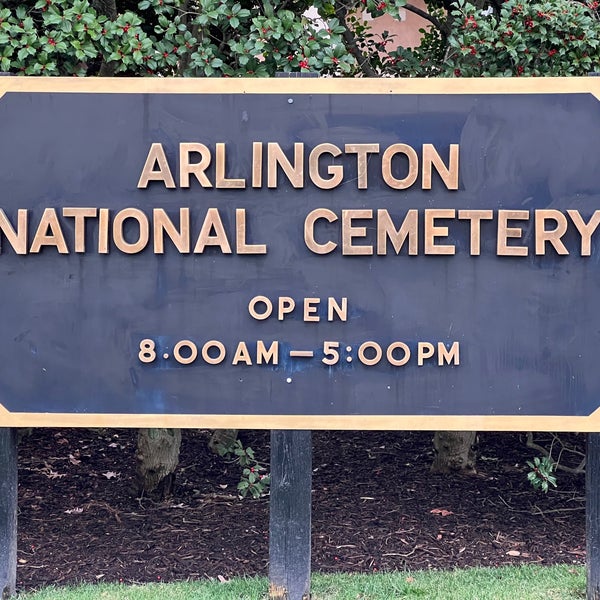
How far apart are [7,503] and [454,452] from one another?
320 centimetres

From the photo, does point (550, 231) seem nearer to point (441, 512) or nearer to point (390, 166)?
point (390, 166)

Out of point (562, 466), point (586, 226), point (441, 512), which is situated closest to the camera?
point (586, 226)

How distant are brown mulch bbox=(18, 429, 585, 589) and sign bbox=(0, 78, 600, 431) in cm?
133

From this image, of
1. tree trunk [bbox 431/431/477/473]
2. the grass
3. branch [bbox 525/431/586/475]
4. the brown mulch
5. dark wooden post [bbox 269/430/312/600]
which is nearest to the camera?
dark wooden post [bbox 269/430/312/600]

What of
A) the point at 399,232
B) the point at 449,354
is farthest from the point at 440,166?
the point at 449,354

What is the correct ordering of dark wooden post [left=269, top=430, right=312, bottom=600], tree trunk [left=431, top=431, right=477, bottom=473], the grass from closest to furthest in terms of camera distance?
dark wooden post [left=269, top=430, right=312, bottom=600], the grass, tree trunk [left=431, top=431, right=477, bottom=473]

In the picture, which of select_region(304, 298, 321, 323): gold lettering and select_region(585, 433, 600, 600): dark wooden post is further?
select_region(585, 433, 600, 600): dark wooden post

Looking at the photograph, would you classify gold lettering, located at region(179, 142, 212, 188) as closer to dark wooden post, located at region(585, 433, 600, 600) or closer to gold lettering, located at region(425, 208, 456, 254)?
gold lettering, located at region(425, 208, 456, 254)

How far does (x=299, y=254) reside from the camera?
4051 millimetres

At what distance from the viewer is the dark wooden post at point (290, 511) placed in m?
4.23

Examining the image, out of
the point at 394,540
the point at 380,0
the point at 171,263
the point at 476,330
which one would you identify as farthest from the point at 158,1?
the point at 394,540

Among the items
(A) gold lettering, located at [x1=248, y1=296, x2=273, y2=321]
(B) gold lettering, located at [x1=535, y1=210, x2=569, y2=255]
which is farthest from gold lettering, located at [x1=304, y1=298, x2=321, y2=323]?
(B) gold lettering, located at [x1=535, y1=210, x2=569, y2=255]

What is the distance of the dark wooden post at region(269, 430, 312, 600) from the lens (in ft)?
13.9

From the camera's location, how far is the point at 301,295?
4051 millimetres
